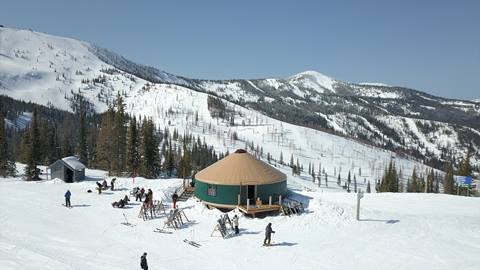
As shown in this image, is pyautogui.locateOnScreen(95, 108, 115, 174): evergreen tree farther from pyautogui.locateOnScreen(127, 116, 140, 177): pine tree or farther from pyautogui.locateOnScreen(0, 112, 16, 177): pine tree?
pyautogui.locateOnScreen(0, 112, 16, 177): pine tree

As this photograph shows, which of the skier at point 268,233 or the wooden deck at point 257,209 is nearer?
the skier at point 268,233

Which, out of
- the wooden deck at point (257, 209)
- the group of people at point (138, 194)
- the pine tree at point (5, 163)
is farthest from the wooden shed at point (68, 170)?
the wooden deck at point (257, 209)

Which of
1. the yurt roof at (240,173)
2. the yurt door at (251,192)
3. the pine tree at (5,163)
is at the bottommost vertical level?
the pine tree at (5,163)

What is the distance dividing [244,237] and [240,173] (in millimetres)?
6680

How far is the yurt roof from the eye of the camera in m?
27.6

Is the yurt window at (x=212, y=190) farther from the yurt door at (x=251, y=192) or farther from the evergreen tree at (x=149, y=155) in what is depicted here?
the evergreen tree at (x=149, y=155)

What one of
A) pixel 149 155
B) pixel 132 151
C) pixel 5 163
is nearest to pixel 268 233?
pixel 132 151

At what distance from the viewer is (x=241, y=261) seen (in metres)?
18.5

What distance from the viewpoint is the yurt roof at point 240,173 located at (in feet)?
90.4

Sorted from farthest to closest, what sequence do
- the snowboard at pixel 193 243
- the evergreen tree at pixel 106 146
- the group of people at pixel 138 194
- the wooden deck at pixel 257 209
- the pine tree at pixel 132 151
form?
1. the evergreen tree at pixel 106 146
2. the pine tree at pixel 132 151
3. the group of people at pixel 138 194
4. the wooden deck at pixel 257 209
5. the snowboard at pixel 193 243

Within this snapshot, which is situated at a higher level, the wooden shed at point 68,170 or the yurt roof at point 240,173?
the yurt roof at point 240,173

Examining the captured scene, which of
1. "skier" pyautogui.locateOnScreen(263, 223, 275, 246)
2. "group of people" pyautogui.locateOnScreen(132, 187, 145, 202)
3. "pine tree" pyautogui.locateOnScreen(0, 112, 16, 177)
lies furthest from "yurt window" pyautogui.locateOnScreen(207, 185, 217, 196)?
"pine tree" pyautogui.locateOnScreen(0, 112, 16, 177)

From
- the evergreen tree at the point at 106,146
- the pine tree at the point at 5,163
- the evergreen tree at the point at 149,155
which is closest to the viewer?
the pine tree at the point at 5,163

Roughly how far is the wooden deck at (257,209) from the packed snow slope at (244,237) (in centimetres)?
48
